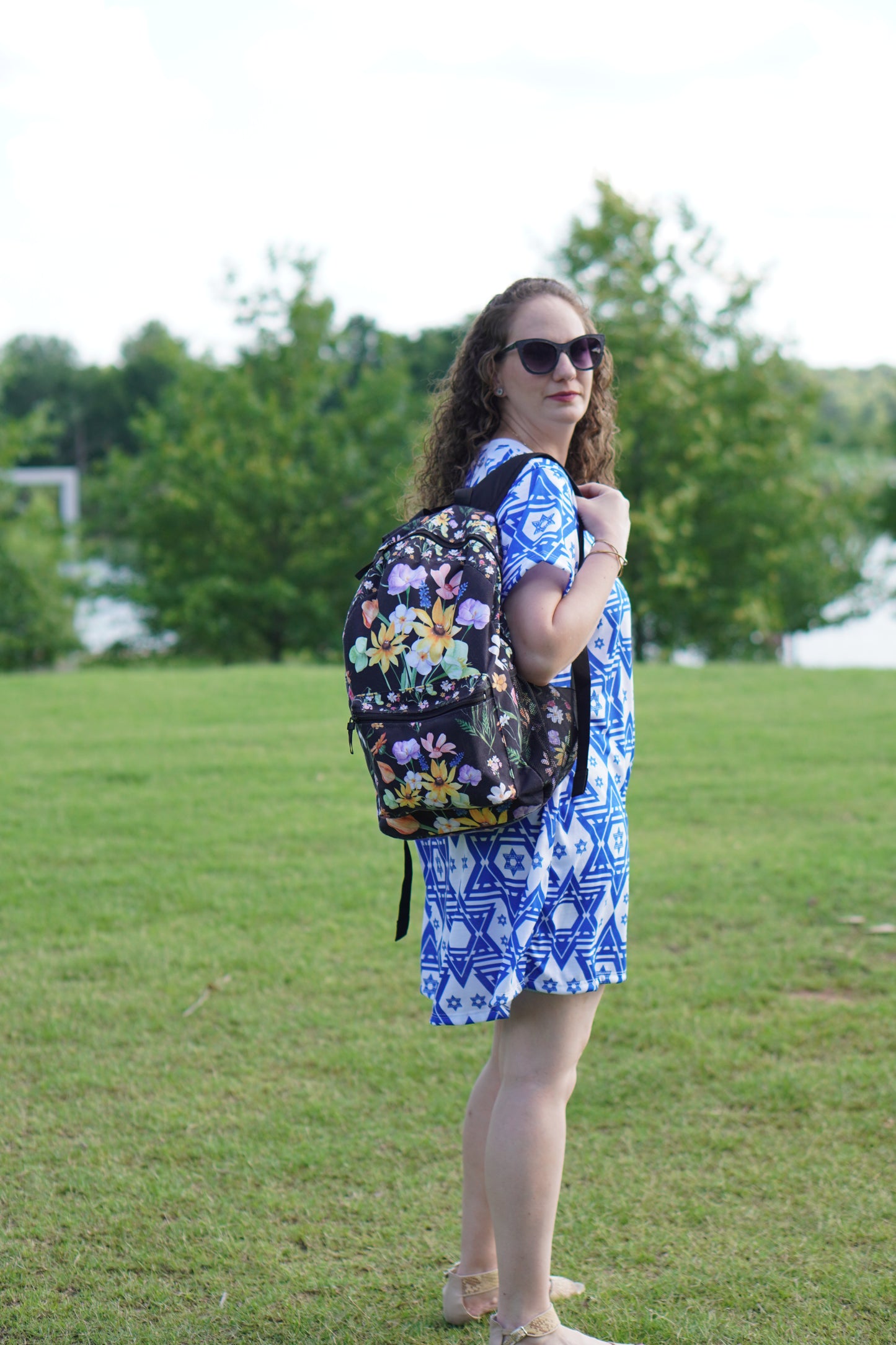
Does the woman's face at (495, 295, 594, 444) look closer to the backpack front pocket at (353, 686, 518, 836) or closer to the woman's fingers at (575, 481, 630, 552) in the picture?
the woman's fingers at (575, 481, 630, 552)

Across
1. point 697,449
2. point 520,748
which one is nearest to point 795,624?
point 697,449

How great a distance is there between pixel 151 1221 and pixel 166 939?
184 cm

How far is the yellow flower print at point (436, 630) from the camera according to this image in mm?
1997

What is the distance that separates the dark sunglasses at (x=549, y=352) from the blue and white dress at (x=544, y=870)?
16cm

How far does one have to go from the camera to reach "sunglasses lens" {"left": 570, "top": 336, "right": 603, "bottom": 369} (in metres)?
2.30

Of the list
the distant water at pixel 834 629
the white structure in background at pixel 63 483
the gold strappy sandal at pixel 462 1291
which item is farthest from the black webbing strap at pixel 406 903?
the white structure in background at pixel 63 483

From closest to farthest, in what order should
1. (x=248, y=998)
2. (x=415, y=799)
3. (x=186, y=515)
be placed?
(x=415, y=799), (x=248, y=998), (x=186, y=515)

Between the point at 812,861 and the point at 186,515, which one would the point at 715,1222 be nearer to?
the point at 812,861

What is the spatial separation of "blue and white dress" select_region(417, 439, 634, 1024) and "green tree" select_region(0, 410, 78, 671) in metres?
23.1

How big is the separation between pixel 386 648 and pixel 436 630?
0.10 meters

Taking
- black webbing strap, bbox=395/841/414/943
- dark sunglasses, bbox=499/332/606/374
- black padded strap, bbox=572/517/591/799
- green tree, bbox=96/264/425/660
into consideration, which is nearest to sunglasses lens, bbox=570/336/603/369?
dark sunglasses, bbox=499/332/606/374

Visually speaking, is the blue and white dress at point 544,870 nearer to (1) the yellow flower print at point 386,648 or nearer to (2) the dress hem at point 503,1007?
(2) the dress hem at point 503,1007

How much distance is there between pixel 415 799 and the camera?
2.01 m

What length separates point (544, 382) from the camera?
2.30 m
